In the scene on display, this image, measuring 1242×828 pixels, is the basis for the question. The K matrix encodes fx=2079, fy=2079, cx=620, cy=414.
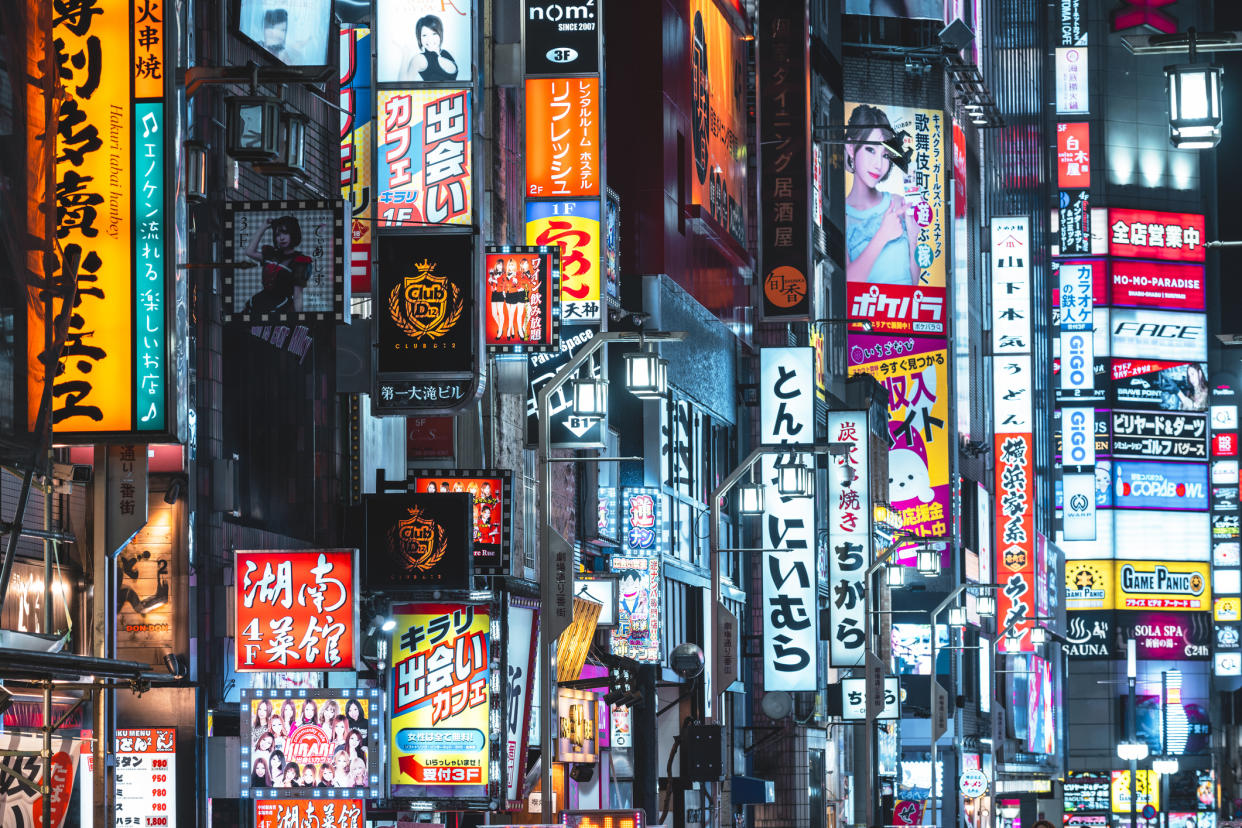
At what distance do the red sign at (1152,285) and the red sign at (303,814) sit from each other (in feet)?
313

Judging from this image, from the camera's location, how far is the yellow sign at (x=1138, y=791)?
343 feet

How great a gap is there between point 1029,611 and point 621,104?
41933mm

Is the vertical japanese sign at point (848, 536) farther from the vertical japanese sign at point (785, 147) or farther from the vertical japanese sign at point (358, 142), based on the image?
the vertical japanese sign at point (358, 142)

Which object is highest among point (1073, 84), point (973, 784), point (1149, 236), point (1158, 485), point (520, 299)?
point (1073, 84)

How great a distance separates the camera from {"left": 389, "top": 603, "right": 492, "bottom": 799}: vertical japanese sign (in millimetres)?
26922

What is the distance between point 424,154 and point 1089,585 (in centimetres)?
8776

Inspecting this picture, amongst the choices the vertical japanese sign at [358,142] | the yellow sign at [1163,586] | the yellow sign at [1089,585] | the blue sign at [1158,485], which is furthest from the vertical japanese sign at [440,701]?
the blue sign at [1158,485]

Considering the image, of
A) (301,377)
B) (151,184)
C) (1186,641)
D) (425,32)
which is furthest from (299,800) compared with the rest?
(1186,641)

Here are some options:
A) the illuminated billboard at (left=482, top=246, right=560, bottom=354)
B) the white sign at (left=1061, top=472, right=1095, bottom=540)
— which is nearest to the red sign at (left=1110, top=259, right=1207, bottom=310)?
the white sign at (left=1061, top=472, right=1095, bottom=540)

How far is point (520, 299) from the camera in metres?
30.0

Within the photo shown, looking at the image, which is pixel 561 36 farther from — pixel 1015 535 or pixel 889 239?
pixel 1015 535

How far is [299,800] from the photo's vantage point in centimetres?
2323

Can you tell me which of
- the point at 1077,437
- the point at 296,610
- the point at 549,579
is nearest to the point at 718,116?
the point at 549,579

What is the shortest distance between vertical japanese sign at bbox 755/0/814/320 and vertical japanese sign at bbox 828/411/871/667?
5825 millimetres
